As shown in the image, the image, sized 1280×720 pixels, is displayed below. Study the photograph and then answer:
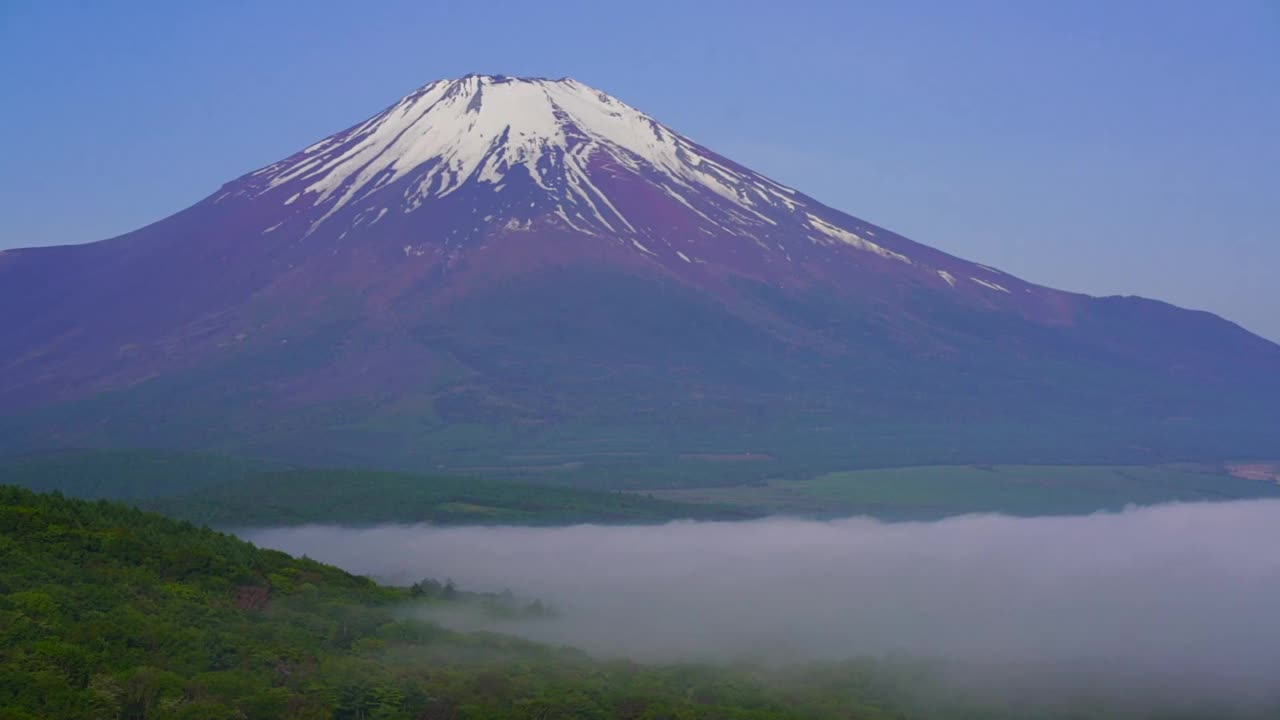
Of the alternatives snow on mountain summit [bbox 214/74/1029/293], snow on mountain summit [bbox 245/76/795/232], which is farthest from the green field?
snow on mountain summit [bbox 245/76/795/232]

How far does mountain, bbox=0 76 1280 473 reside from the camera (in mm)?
114250

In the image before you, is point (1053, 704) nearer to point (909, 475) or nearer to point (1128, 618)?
point (1128, 618)

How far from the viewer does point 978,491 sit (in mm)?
100125

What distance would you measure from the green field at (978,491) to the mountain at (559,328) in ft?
22.3

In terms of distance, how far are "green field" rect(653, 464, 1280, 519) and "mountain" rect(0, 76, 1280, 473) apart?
681 cm

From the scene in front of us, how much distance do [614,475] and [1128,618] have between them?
1741 inches

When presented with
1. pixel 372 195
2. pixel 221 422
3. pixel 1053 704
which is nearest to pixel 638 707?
pixel 1053 704

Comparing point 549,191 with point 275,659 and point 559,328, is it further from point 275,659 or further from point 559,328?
point 275,659

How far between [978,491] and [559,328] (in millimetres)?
44179

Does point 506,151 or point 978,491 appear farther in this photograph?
point 506,151

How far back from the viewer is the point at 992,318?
155625 millimetres

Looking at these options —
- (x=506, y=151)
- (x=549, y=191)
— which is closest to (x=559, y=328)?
(x=549, y=191)

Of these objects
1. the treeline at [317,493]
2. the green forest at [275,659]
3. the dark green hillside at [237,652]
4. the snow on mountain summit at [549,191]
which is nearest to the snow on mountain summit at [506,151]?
the snow on mountain summit at [549,191]

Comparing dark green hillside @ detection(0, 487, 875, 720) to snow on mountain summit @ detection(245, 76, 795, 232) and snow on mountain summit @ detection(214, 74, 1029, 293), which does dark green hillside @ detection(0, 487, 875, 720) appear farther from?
snow on mountain summit @ detection(245, 76, 795, 232)
